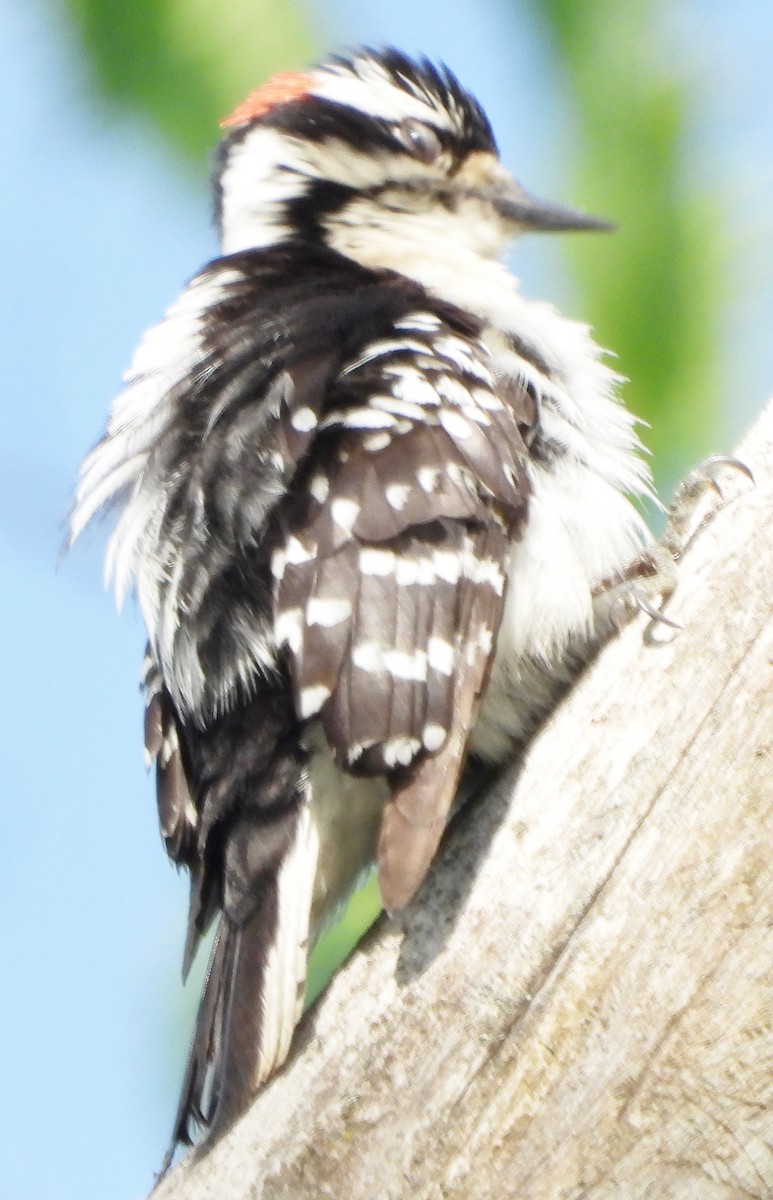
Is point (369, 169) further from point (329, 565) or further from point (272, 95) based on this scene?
point (329, 565)

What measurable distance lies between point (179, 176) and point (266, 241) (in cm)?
34

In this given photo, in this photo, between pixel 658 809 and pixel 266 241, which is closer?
pixel 658 809

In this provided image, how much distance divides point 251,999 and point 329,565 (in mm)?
715

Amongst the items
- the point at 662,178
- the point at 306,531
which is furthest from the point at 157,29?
the point at 306,531

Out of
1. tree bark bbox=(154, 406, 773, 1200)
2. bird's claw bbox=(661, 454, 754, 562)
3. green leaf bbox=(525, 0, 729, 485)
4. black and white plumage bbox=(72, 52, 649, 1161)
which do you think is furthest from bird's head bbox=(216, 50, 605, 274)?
tree bark bbox=(154, 406, 773, 1200)

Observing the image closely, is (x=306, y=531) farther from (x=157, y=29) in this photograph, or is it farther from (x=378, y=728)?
(x=157, y=29)

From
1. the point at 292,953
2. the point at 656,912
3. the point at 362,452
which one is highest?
the point at 362,452

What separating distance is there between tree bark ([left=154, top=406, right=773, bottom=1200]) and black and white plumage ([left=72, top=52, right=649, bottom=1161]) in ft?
0.39

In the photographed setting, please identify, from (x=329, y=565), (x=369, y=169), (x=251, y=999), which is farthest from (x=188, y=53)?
(x=251, y=999)

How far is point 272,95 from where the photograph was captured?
11.8ft

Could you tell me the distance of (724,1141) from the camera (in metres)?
2.05

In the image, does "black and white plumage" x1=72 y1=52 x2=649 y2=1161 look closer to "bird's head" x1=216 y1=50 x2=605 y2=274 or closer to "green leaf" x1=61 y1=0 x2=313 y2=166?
"bird's head" x1=216 y1=50 x2=605 y2=274

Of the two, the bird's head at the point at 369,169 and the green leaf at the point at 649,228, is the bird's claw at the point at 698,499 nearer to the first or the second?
the green leaf at the point at 649,228

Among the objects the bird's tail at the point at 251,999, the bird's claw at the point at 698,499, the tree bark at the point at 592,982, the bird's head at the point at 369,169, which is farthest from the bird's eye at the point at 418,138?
the bird's tail at the point at 251,999
